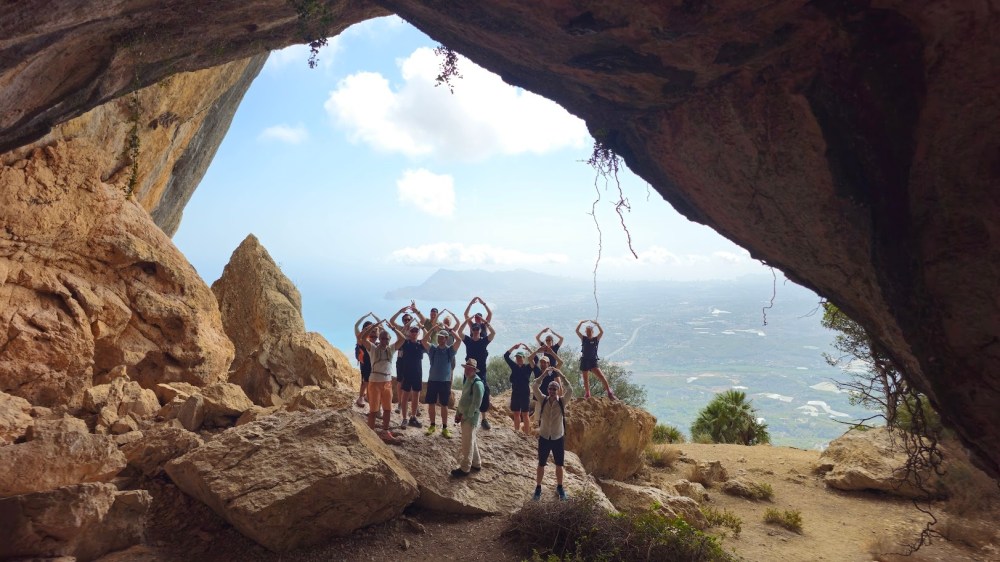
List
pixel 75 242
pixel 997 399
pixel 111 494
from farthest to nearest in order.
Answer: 1. pixel 75 242
2. pixel 111 494
3. pixel 997 399

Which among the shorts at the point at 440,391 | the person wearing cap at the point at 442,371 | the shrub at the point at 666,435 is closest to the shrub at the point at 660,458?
the shrub at the point at 666,435

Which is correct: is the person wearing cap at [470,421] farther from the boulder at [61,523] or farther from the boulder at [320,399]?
the boulder at [61,523]

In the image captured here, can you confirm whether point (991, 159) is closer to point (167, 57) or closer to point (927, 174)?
point (927, 174)

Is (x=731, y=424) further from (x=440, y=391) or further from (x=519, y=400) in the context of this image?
(x=440, y=391)

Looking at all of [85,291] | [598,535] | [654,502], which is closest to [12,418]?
[85,291]

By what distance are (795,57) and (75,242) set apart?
Result: 15.5 meters

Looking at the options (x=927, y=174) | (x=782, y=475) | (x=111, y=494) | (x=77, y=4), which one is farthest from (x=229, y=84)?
(x=782, y=475)

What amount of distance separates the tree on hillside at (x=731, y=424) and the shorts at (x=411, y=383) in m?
16.1

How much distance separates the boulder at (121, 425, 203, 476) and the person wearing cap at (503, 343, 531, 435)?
6.18 m

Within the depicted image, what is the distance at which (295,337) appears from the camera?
1582 centimetres

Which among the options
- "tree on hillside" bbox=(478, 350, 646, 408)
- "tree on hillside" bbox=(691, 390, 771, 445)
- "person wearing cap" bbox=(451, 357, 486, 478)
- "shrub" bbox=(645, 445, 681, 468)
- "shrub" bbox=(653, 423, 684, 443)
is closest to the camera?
"person wearing cap" bbox=(451, 357, 486, 478)

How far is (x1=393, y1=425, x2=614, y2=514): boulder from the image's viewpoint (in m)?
9.12

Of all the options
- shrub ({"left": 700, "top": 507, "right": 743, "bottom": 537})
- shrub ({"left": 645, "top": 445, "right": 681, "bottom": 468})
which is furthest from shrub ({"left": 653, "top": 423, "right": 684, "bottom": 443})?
shrub ({"left": 700, "top": 507, "right": 743, "bottom": 537})

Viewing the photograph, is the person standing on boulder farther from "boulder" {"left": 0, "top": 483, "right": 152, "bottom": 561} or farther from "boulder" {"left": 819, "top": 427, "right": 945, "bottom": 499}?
"boulder" {"left": 819, "top": 427, "right": 945, "bottom": 499}
